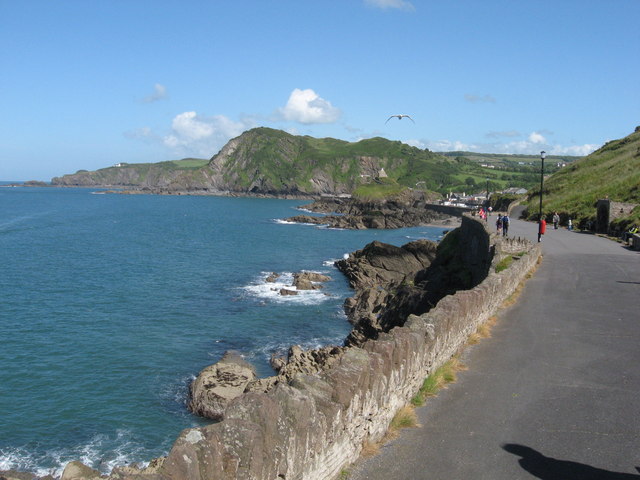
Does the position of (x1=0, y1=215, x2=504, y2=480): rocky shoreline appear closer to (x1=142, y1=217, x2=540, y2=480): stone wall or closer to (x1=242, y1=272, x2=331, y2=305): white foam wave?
(x1=142, y1=217, x2=540, y2=480): stone wall

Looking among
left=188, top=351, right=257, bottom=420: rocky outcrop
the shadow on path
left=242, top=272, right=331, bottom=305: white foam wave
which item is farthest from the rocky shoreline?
the shadow on path

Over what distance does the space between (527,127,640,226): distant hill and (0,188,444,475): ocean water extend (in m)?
22.9

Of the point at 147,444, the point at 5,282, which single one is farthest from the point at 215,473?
the point at 5,282

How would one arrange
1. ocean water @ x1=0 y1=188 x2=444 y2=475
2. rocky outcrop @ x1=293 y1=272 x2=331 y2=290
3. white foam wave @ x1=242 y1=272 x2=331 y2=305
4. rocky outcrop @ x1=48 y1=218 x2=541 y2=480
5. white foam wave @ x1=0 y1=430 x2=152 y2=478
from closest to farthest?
rocky outcrop @ x1=48 y1=218 x2=541 y2=480 < white foam wave @ x1=0 y1=430 x2=152 y2=478 < ocean water @ x1=0 y1=188 x2=444 y2=475 < white foam wave @ x1=242 y1=272 x2=331 y2=305 < rocky outcrop @ x1=293 y1=272 x2=331 y2=290

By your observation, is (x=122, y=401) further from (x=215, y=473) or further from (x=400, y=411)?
(x=215, y=473)

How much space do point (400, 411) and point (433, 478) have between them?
5.85 feet

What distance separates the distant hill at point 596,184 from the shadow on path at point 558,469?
1381 inches

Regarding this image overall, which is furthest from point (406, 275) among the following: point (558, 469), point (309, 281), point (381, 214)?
point (381, 214)

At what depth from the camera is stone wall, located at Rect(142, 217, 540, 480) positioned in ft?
16.6

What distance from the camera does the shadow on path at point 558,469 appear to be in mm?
7047

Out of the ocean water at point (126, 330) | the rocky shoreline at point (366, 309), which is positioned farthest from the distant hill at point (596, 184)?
the ocean water at point (126, 330)

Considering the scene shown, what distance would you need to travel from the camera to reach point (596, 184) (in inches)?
2370

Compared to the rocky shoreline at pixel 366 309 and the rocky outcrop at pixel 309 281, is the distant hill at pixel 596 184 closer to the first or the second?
the rocky shoreline at pixel 366 309

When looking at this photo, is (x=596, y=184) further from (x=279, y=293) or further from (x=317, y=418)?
(x=317, y=418)
